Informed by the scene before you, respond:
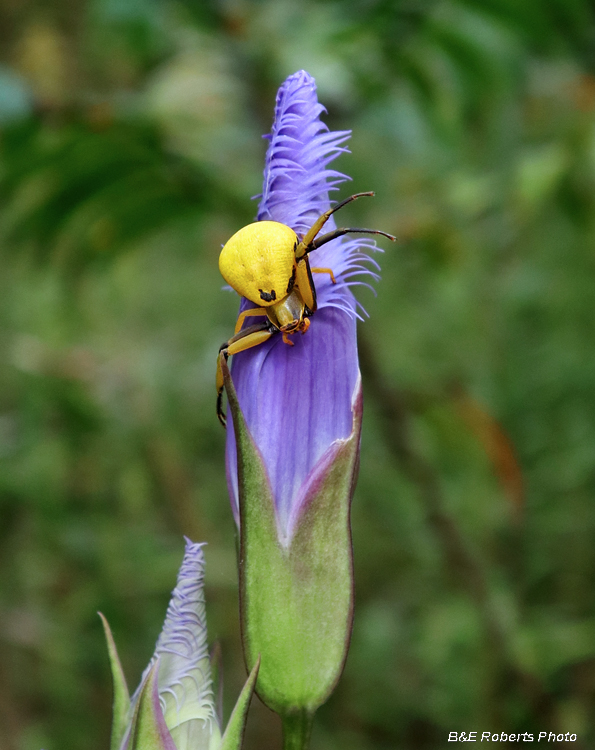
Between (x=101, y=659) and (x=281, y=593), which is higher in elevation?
(x=101, y=659)

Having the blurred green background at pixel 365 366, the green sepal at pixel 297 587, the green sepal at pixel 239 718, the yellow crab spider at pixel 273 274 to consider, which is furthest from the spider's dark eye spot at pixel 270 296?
the blurred green background at pixel 365 366

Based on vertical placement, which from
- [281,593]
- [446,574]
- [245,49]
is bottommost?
[281,593]

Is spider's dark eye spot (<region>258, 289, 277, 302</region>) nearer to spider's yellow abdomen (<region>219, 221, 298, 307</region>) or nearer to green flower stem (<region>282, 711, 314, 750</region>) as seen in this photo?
spider's yellow abdomen (<region>219, 221, 298, 307</region>)

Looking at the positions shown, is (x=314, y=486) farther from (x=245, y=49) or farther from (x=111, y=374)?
(x=111, y=374)

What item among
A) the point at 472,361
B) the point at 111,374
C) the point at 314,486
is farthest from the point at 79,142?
the point at 472,361

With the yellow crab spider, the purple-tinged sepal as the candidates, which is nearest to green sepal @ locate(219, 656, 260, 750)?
the purple-tinged sepal

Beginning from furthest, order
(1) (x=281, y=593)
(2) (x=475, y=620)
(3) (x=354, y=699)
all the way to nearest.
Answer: (3) (x=354, y=699)
(2) (x=475, y=620)
(1) (x=281, y=593)

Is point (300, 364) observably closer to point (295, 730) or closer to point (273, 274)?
point (273, 274)
